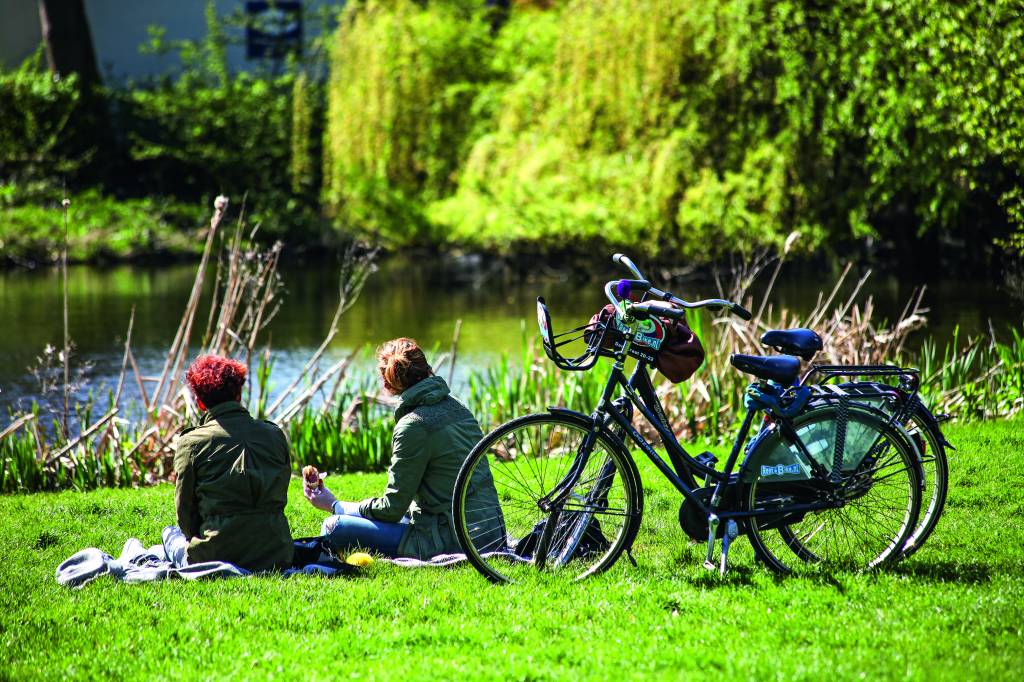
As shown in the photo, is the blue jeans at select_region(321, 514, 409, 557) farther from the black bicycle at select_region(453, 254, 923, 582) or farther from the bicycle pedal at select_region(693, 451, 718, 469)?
the bicycle pedal at select_region(693, 451, 718, 469)

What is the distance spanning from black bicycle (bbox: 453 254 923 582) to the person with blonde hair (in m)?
0.26

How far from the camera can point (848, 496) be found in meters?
4.58

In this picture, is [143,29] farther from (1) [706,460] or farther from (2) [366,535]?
(1) [706,460]

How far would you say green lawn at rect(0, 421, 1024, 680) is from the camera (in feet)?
11.9

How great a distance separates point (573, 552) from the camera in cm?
468

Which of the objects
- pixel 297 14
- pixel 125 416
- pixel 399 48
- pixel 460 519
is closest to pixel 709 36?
pixel 399 48

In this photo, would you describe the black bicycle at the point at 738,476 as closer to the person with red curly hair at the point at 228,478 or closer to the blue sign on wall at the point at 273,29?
the person with red curly hair at the point at 228,478

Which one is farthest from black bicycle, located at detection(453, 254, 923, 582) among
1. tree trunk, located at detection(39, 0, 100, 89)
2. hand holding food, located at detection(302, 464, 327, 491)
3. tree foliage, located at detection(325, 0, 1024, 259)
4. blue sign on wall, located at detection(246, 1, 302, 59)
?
blue sign on wall, located at detection(246, 1, 302, 59)

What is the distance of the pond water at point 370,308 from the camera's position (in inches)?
566

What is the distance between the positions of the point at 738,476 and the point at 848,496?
0.45 metres

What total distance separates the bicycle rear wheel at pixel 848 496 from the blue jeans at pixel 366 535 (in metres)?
1.59

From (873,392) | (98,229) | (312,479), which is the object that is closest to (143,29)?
(98,229)

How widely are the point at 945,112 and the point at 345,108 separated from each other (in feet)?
47.8

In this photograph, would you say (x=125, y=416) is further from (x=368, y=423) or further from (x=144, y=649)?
(x=144, y=649)
